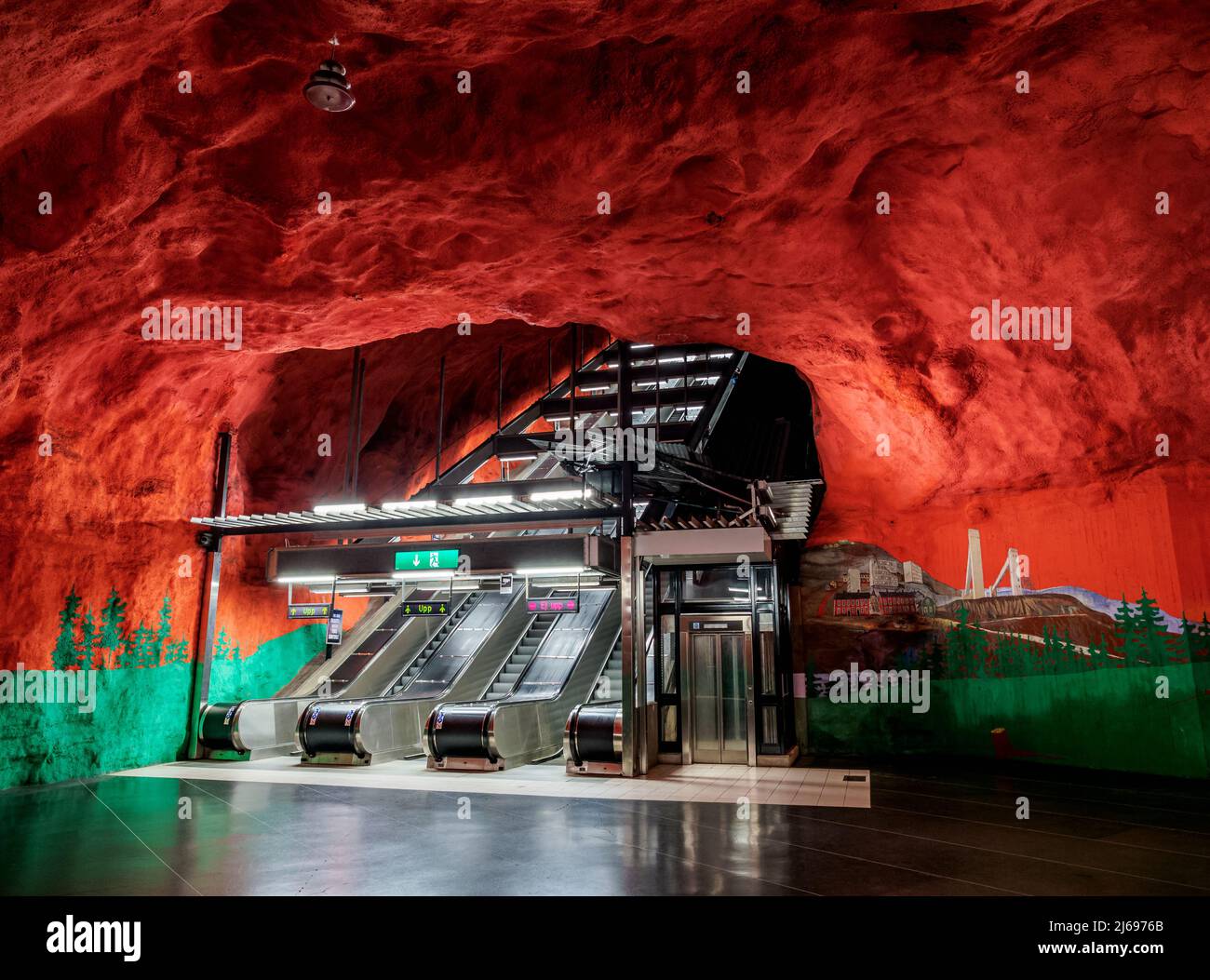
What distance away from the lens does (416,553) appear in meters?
10.9

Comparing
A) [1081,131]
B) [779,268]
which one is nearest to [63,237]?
[779,268]

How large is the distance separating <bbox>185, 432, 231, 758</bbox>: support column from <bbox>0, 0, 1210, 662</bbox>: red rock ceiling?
308 millimetres

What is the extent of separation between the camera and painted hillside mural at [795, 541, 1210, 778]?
932 cm

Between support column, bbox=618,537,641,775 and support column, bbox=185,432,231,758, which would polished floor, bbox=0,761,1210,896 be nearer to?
support column, bbox=618,537,641,775

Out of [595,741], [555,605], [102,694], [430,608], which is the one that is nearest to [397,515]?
[430,608]

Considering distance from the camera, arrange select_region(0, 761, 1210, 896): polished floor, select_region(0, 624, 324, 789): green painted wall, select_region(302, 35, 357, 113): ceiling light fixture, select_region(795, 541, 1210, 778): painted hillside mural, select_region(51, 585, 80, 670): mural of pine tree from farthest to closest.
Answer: select_region(51, 585, 80, 670): mural of pine tree → select_region(795, 541, 1210, 778): painted hillside mural → select_region(0, 624, 324, 789): green painted wall → select_region(302, 35, 357, 113): ceiling light fixture → select_region(0, 761, 1210, 896): polished floor

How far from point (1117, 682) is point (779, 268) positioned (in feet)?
21.5

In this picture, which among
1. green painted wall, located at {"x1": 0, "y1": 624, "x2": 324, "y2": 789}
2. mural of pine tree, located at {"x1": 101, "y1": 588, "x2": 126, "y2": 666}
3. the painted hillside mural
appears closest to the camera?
green painted wall, located at {"x1": 0, "y1": 624, "x2": 324, "y2": 789}

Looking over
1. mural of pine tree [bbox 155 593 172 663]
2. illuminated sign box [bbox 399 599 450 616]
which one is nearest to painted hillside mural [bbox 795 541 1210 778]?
illuminated sign box [bbox 399 599 450 616]

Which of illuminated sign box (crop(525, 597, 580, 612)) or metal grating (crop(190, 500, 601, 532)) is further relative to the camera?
illuminated sign box (crop(525, 597, 580, 612))

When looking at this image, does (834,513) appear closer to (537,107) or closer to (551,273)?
(551,273)

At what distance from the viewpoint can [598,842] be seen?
621 centimetres

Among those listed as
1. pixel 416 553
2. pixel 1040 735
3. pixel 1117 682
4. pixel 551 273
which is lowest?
pixel 1040 735
